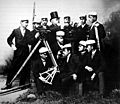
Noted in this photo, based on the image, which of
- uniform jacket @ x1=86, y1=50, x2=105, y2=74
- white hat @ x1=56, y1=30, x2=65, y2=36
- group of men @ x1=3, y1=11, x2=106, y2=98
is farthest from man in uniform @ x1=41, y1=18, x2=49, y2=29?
uniform jacket @ x1=86, y1=50, x2=105, y2=74

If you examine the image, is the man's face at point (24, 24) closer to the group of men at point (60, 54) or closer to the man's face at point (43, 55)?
the group of men at point (60, 54)

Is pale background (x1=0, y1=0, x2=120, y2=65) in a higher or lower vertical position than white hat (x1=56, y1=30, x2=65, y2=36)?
higher

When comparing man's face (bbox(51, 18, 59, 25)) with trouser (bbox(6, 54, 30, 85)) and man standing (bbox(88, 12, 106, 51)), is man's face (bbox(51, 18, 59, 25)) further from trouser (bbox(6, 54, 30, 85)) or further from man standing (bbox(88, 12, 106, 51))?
trouser (bbox(6, 54, 30, 85))

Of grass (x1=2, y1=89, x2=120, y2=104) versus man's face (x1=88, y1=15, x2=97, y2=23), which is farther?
man's face (x1=88, y1=15, x2=97, y2=23)

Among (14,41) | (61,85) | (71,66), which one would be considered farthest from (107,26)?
(14,41)

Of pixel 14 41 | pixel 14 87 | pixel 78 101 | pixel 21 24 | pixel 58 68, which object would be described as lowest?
pixel 78 101

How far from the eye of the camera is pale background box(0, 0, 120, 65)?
9.71ft

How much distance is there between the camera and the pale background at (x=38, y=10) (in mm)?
2959

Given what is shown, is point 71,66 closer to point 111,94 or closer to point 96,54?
point 96,54

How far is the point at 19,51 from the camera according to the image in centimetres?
294

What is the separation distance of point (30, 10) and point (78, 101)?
3.69 feet

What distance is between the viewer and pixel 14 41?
2953mm

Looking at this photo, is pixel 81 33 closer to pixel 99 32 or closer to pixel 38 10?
pixel 99 32

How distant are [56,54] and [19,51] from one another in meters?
0.40
